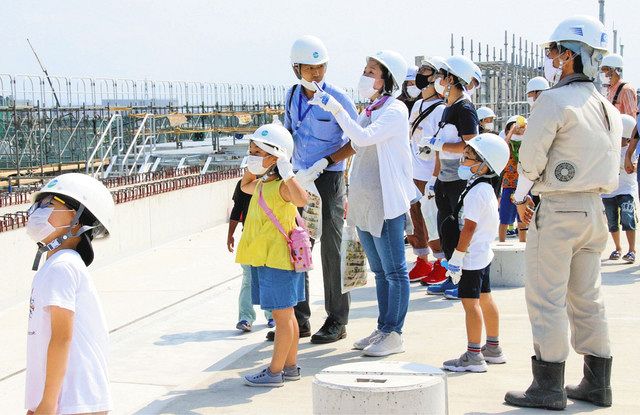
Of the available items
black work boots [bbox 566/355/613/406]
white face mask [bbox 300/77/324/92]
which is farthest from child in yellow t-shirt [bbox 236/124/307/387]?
black work boots [bbox 566/355/613/406]

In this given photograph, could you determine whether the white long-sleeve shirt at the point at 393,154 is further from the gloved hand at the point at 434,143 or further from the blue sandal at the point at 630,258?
the blue sandal at the point at 630,258

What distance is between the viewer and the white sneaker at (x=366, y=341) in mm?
6949

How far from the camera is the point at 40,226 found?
3816 millimetres

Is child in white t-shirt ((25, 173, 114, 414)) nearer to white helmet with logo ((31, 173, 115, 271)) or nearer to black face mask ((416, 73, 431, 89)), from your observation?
white helmet with logo ((31, 173, 115, 271))

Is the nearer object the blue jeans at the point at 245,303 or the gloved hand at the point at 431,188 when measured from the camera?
the blue jeans at the point at 245,303

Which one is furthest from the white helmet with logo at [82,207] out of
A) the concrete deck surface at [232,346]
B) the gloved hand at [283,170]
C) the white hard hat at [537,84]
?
the white hard hat at [537,84]

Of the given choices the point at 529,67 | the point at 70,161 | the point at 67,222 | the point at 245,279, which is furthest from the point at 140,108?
Result: the point at 67,222

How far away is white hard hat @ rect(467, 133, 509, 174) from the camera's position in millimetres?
6537

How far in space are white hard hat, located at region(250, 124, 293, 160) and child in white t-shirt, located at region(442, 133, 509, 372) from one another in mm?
1195

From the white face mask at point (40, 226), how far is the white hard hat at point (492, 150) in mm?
3390

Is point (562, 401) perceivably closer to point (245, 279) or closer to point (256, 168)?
point (256, 168)

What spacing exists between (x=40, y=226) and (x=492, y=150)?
3.51 m

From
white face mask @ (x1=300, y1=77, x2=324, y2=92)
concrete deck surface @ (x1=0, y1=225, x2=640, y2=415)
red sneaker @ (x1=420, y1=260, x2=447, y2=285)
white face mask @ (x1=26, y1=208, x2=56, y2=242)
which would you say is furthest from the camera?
red sneaker @ (x1=420, y1=260, x2=447, y2=285)

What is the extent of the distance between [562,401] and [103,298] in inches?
205
